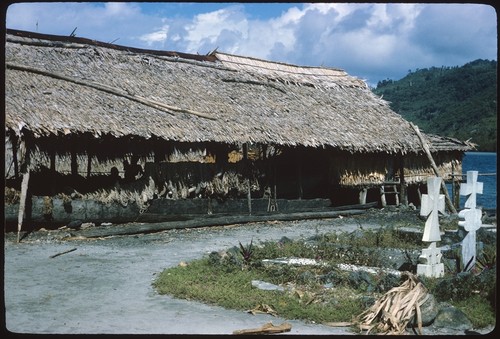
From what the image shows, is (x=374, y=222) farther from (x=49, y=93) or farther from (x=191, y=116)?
(x=49, y=93)

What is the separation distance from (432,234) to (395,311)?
3.00 meters

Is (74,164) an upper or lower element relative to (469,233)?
upper

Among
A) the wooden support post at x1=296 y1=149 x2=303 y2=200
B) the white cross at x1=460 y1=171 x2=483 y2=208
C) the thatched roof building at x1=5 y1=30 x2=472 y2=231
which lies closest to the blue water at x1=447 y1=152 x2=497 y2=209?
the thatched roof building at x1=5 y1=30 x2=472 y2=231

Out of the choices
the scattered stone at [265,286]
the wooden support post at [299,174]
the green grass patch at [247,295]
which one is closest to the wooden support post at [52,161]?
the green grass patch at [247,295]

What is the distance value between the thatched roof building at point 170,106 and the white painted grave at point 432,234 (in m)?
7.87

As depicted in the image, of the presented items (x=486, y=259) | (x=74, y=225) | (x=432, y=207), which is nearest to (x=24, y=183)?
(x=74, y=225)

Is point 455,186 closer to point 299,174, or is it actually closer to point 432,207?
point 299,174

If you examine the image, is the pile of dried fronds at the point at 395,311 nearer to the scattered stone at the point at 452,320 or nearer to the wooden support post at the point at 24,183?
the scattered stone at the point at 452,320

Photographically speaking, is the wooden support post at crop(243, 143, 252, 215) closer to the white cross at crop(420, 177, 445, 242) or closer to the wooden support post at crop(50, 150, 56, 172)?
the wooden support post at crop(50, 150, 56, 172)

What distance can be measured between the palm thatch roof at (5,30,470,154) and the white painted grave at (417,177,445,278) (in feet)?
25.8

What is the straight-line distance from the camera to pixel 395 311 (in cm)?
582

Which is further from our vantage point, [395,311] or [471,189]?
[471,189]

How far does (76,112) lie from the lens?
1369 cm

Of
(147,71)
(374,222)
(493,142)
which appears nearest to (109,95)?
(147,71)
